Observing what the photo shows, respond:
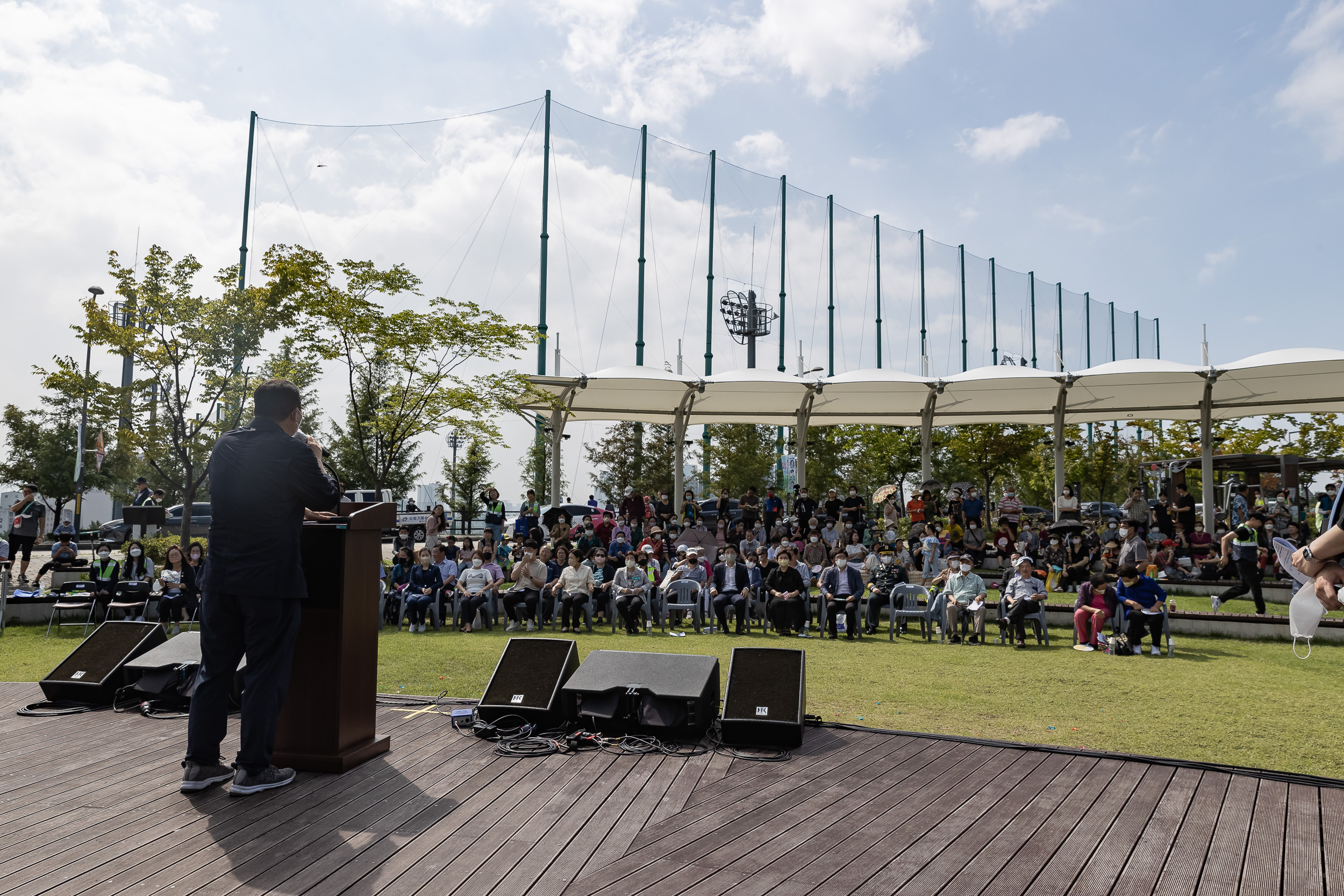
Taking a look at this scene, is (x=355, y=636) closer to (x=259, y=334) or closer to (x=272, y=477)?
(x=272, y=477)

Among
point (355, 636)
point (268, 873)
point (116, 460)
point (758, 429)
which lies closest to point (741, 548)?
point (355, 636)

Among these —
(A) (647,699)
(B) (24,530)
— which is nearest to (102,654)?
(A) (647,699)

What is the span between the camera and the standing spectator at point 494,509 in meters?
→ 20.1

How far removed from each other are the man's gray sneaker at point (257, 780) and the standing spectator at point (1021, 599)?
882cm

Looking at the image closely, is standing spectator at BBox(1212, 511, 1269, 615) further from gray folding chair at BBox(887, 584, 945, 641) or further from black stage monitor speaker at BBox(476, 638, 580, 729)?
black stage monitor speaker at BBox(476, 638, 580, 729)

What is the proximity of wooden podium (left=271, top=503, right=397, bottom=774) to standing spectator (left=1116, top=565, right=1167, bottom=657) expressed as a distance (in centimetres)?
906

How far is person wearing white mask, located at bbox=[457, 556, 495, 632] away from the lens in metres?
11.9

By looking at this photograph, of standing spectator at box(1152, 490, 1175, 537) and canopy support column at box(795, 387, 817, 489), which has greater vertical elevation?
canopy support column at box(795, 387, 817, 489)

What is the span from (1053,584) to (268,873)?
47.8 ft

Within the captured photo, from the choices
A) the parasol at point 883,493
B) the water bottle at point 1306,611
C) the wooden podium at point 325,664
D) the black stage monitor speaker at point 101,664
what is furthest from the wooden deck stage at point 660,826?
the parasol at point 883,493

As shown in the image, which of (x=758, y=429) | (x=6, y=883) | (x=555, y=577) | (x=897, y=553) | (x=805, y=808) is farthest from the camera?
(x=758, y=429)

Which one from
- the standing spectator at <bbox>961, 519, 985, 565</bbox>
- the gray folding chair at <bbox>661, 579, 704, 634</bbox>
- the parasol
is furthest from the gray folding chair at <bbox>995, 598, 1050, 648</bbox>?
the parasol

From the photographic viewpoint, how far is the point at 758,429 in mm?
31562

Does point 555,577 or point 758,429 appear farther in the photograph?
point 758,429
